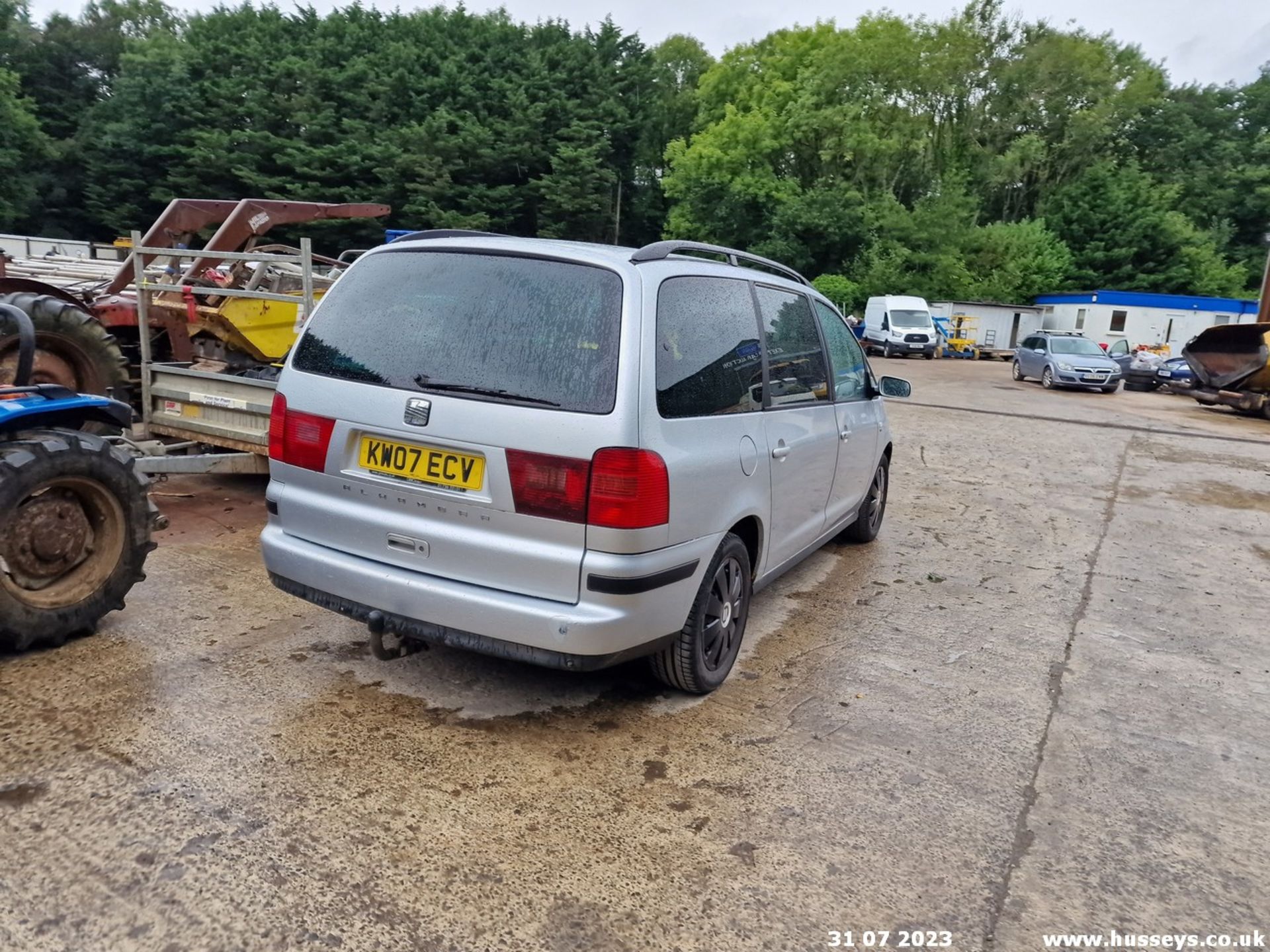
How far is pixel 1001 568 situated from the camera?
5.91m

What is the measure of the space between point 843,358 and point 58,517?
13.1ft

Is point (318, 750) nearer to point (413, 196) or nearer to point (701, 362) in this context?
point (701, 362)

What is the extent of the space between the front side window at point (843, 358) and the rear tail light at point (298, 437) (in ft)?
8.84

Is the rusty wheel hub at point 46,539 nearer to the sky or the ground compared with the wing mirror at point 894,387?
nearer to the ground

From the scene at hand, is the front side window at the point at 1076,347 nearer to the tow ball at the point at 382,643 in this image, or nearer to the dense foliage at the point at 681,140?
the dense foliage at the point at 681,140

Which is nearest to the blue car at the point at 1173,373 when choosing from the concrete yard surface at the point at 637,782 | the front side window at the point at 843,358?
the concrete yard surface at the point at 637,782

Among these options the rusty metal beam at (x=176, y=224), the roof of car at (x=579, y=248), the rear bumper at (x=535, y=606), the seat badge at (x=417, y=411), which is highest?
the rusty metal beam at (x=176, y=224)

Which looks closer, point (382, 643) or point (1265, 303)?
point (382, 643)

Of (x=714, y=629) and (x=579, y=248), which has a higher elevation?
(x=579, y=248)

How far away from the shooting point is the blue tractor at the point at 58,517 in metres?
3.49

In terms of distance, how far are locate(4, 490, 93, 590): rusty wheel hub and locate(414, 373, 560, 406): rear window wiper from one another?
180cm

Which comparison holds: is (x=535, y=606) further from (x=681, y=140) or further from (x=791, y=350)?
(x=681, y=140)

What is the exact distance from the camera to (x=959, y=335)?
3919 cm

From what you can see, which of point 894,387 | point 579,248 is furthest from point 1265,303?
point 579,248
